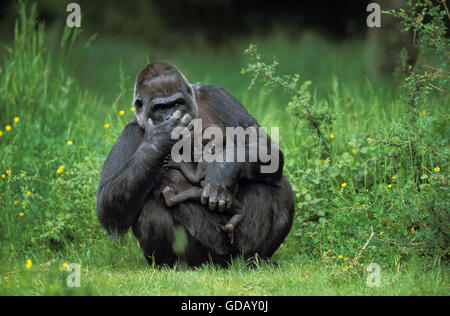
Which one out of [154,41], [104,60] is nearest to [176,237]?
[104,60]

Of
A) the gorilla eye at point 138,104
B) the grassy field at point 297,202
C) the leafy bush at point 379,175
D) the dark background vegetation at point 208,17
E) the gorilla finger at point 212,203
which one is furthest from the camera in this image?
the dark background vegetation at point 208,17

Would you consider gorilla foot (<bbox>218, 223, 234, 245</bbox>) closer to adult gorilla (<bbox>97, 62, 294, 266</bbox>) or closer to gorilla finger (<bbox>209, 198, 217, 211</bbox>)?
adult gorilla (<bbox>97, 62, 294, 266</bbox>)

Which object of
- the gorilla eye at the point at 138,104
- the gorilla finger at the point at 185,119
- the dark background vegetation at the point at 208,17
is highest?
the dark background vegetation at the point at 208,17

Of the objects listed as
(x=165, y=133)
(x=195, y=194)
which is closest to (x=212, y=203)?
(x=195, y=194)

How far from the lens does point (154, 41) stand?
35.3ft

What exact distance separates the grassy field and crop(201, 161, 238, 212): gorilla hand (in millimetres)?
428

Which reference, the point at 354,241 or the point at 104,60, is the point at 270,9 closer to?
the point at 104,60

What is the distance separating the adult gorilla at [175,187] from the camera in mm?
3844

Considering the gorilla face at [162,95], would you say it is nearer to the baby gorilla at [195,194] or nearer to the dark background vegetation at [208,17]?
the baby gorilla at [195,194]

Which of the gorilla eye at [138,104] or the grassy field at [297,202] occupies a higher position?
the gorilla eye at [138,104]

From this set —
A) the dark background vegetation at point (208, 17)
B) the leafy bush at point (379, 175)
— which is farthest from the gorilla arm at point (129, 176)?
the dark background vegetation at point (208, 17)

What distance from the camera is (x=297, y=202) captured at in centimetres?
504

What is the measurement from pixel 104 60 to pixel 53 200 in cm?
508

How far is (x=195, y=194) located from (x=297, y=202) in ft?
4.56
